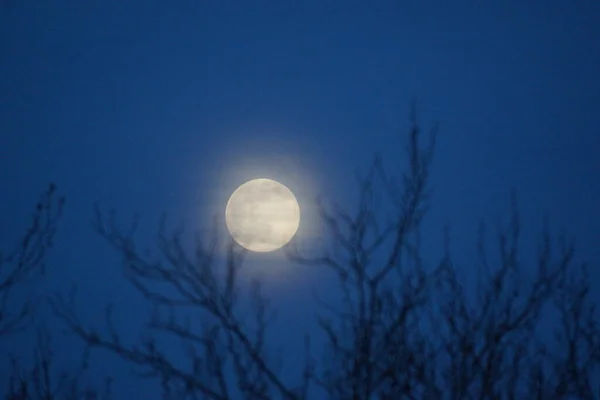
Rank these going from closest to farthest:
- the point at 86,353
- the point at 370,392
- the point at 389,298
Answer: the point at 370,392 < the point at 389,298 < the point at 86,353

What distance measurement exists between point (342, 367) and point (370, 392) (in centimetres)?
35

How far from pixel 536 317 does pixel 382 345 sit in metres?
1.36

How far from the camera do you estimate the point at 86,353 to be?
21.7 feet

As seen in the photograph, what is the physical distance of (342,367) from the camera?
18.8 feet

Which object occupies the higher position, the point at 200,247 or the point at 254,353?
the point at 200,247

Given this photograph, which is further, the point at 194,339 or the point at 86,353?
the point at 86,353

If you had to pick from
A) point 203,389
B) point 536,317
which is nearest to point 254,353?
point 203,389

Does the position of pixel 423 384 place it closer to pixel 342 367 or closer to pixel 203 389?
pixel 342 367

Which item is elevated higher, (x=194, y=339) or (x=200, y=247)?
(x=200, y=247)

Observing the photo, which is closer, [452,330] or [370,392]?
[370,392]

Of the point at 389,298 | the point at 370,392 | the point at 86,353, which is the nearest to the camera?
the point at 370,392

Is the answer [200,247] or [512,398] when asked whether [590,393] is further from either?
[200,247]

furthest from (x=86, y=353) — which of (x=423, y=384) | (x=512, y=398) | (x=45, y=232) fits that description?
(x=512, y=398)

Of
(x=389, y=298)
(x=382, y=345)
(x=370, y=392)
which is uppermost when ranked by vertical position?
(x=389, y=298)
